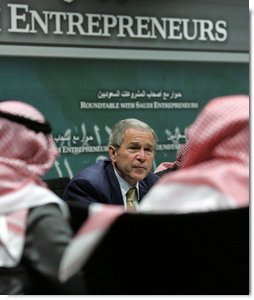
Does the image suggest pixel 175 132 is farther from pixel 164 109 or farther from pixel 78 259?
pixel 78 259

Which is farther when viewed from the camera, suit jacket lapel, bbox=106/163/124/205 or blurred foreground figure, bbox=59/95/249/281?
suit jacket lapel, bbox=106/163/124/205

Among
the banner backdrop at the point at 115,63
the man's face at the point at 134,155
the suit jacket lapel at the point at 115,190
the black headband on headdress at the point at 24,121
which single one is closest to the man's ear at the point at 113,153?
the man's face at the point at 134,155

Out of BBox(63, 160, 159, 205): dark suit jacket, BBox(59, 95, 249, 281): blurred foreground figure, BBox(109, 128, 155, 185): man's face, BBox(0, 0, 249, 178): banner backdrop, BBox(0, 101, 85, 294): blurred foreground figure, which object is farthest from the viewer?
BBox(0, 0, 249, 178): banner backdrop

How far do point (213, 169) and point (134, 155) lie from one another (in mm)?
2037

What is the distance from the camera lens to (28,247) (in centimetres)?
230

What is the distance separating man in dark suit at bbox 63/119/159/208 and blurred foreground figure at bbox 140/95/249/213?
161 centimetres

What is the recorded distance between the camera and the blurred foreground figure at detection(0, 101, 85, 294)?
2230 mm

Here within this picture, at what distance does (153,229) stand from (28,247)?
0.53 meters

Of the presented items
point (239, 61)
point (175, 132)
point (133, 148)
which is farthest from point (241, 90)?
point (133, 148)

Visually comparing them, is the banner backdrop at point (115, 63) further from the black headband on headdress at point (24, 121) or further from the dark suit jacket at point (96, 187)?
the black headband on headdress at point (24, 121)

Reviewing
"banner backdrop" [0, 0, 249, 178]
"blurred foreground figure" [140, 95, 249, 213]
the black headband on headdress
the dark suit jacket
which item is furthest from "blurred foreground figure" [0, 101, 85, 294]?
"banner backdrop" [0, 0, 249, 178]

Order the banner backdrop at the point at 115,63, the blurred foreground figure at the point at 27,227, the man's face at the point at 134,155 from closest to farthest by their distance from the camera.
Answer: the blurred foreground figure at the point at 27,227 < the man's face at the point at 134,155 < the banner backdrop at the point at 115,63

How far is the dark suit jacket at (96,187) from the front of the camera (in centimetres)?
376

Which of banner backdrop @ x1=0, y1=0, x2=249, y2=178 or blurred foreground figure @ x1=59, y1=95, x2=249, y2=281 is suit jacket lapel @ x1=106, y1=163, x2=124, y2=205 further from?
banner backdrop @ x1=0, y1=0, x2=249, y2=178
